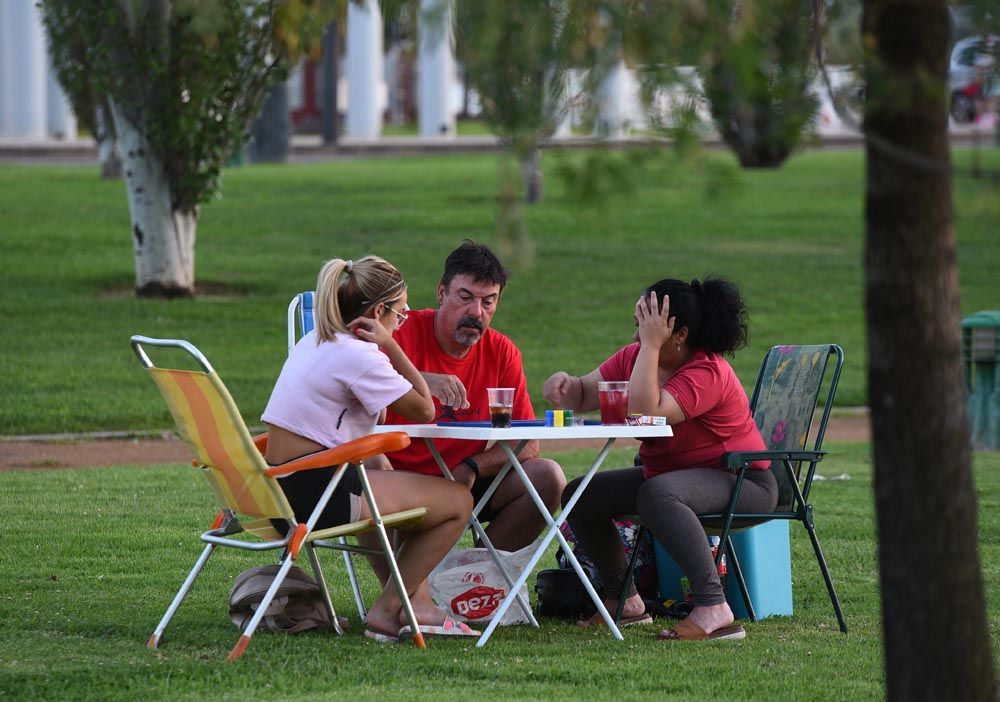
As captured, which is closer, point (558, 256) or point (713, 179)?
point (713, 179)

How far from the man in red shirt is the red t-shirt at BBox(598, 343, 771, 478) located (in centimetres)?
41

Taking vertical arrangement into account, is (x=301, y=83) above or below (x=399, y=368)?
above

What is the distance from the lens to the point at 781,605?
608 cm

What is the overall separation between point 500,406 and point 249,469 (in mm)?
879

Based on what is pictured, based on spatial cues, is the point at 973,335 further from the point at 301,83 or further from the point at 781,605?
the point at 301,83

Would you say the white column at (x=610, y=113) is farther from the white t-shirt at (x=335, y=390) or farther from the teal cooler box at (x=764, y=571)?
the teal cooler box at (x=764, y=571)

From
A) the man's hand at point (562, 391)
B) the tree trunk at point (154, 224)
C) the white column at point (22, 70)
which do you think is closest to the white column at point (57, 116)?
the white column at point (22, 70)

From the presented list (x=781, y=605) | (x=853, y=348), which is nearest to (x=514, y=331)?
(x=853, y=348)

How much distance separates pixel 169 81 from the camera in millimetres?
15070

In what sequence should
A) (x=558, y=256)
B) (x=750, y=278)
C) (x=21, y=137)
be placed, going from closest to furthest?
(x=750, y=278) → (x=558, y=256) → (x=21, y=137)

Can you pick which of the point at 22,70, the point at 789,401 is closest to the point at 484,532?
the point at 789,401

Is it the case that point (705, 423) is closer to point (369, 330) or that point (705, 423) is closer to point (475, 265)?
point (475, 265)

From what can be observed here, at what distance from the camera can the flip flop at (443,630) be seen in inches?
218

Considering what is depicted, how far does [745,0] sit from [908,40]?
57 cm
